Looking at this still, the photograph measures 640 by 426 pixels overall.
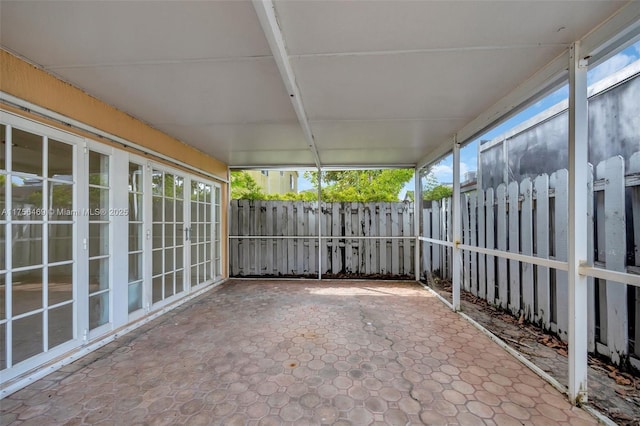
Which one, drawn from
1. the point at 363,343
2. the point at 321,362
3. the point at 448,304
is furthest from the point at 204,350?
the point at 448,304

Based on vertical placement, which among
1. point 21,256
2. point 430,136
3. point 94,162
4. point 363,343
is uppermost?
point 430,136

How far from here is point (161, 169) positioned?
377cm

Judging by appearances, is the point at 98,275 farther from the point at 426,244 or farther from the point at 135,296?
the point at 426,244

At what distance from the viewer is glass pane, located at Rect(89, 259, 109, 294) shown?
2.68 meters

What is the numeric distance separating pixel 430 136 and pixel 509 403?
3.20m

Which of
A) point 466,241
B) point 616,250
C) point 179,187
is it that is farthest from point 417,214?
→ point 179,187

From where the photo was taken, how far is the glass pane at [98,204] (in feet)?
8.84

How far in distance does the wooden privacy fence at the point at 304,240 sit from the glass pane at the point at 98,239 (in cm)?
301

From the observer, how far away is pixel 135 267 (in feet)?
10.8

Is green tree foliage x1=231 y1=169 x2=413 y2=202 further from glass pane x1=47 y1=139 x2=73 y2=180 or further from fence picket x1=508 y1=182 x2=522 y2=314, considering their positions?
glass pane x1=47 y1=139 x2=73 y2=180

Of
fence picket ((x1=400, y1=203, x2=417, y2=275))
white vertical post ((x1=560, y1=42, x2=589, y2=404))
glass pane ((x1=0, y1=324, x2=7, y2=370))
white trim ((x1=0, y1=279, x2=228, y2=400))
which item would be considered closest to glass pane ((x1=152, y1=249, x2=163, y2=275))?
white trim ((x1=0, y1=279, x2=228, y2=400))

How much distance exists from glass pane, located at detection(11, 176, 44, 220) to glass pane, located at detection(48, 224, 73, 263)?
0.18 meters

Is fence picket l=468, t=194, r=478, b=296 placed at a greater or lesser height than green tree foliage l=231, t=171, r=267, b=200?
lesser

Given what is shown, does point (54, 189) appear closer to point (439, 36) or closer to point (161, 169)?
point (161, 169)
